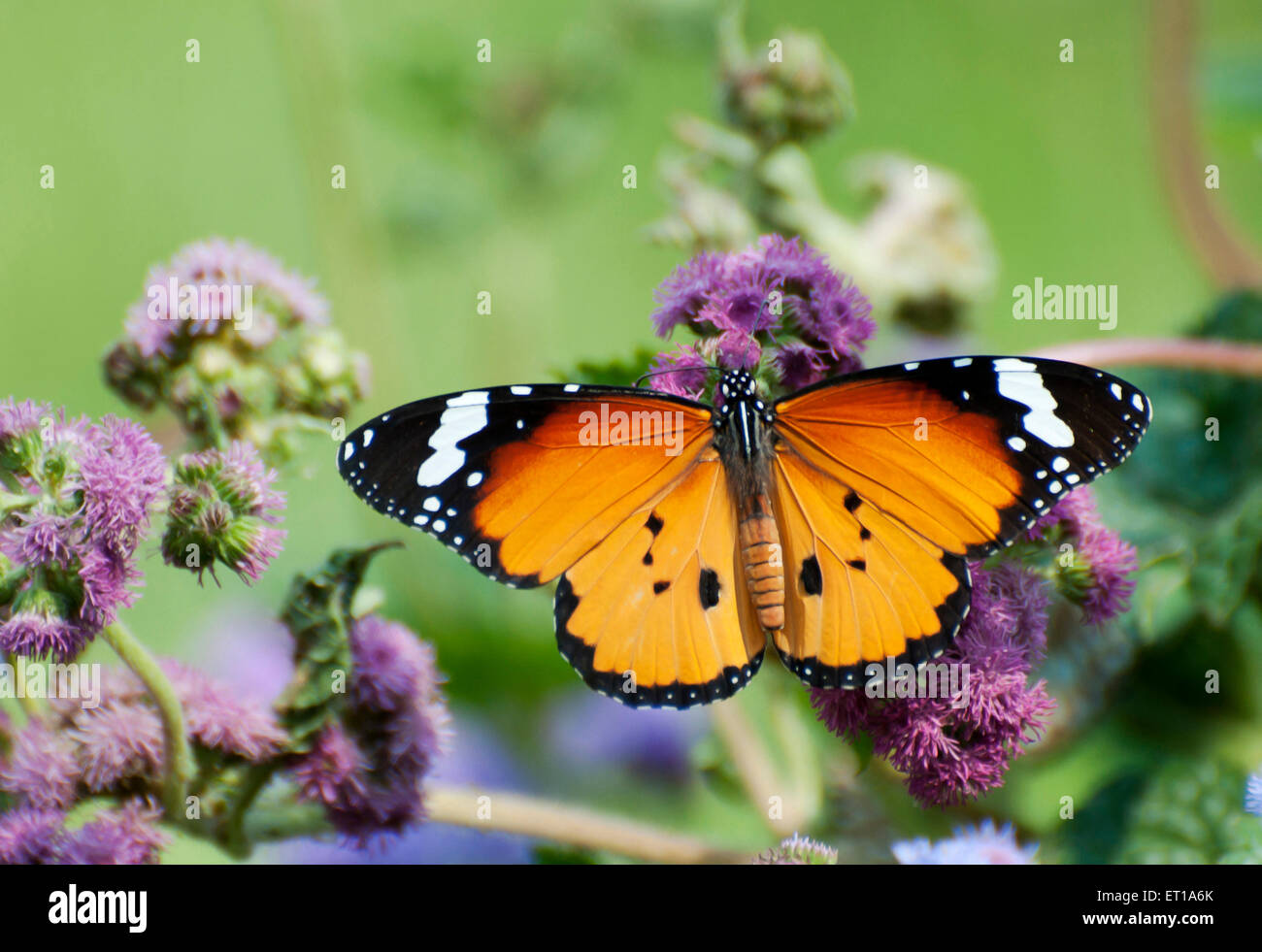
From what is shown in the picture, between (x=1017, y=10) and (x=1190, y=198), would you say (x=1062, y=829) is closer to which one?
(x=1190, y=198)

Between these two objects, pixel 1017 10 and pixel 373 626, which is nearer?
pixel 373 626

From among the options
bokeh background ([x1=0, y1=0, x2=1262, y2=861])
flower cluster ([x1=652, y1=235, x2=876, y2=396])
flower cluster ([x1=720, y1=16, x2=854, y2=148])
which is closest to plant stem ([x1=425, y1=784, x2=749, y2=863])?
bokeh background ([x1=0, y1=0, x2=1262, y2=861])

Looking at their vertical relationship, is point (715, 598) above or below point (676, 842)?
above

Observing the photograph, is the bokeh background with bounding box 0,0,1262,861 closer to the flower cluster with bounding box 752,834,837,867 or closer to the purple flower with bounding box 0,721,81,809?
the purple flower with bounding box 0,721,81,809

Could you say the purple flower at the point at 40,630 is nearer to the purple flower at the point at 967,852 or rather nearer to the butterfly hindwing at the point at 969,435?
the butterfly hindwing at the point at 969,435
